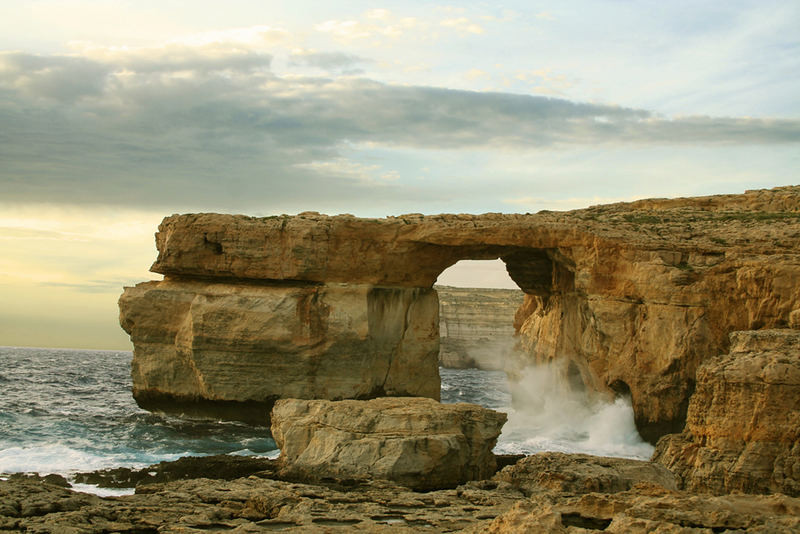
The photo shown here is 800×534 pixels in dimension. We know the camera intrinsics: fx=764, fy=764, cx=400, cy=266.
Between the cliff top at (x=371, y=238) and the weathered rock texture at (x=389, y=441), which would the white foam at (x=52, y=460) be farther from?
the cliff top at (x=371, y=238)

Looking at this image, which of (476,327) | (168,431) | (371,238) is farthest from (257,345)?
(476,327)

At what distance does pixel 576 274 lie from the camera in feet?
74.4

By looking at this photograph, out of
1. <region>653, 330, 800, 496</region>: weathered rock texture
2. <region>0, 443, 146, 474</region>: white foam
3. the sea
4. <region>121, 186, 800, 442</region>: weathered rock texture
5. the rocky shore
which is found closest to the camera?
the rocky shore

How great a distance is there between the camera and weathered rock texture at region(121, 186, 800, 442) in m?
20.3

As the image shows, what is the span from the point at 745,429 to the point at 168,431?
50.9 feet

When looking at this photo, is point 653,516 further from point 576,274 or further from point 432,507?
point 576,274

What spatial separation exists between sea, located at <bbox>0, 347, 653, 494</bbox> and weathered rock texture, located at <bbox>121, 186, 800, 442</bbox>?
1.01 metres

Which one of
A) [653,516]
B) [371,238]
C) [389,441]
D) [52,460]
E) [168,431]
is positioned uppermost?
[371,238]

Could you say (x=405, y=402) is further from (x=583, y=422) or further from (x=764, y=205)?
(x=764, y=205)

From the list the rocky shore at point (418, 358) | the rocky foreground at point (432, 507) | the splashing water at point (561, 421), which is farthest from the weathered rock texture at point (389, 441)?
the splashing water at point (561, 421)

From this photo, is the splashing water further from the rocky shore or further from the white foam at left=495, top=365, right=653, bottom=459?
the rocky shore

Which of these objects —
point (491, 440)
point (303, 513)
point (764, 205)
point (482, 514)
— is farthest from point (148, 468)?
point (764, 205)

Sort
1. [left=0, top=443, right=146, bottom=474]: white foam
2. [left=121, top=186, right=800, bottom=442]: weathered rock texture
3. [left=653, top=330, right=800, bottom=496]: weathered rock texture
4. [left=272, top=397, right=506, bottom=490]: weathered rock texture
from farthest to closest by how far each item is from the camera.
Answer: [left=121, top=186, right=800, bottom=442]: weathered rock texture < [left=0, top=443, right=146, bottom=474]: white foam < [left=272, top=397, right=506, bottom=490]: weathered rock texture < [left=653, top=330, right=800, bottom=496]: weathered rock texture

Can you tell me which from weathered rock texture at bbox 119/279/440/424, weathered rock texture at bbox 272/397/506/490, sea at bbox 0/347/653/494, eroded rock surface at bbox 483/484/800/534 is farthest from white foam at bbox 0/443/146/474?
eroded rock surface at bbox 483/484/800/534
